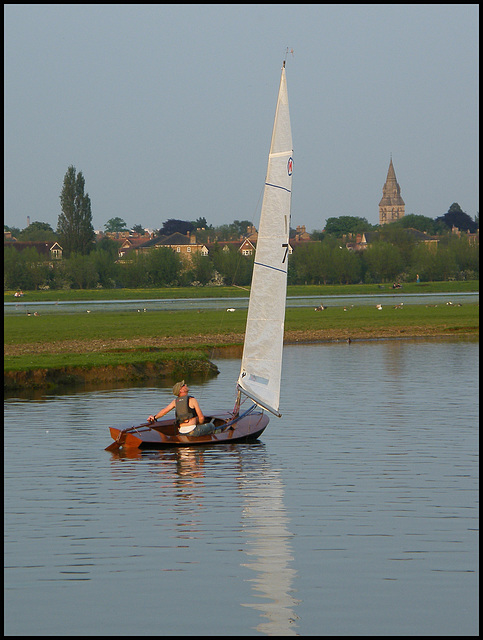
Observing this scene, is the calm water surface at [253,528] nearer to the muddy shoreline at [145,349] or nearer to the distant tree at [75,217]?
the muddy shoreline at [145,349]

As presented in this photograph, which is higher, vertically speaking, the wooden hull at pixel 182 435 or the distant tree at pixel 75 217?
the distant tree at pixel 75 217

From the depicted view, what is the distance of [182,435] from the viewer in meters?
30.0

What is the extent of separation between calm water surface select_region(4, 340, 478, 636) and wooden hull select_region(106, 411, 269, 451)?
17.7 inches

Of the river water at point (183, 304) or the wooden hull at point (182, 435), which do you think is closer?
the wooden hull at point (182, 435)

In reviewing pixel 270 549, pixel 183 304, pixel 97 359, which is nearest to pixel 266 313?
pixel 270 549

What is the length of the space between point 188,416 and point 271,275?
5.02 m

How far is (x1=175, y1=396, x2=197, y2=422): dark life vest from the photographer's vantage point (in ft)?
97.7

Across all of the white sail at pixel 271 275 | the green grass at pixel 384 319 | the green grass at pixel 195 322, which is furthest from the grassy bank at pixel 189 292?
the white sail at pixel 271 275

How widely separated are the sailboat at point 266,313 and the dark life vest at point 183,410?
514 mm

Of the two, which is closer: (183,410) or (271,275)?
(183,410)

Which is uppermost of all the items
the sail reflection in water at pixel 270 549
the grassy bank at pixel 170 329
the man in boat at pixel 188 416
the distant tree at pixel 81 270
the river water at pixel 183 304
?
the distant tree at pixel 81 270

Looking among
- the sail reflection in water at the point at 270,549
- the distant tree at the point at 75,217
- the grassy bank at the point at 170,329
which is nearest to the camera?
the sail reflection in water at the point at 270,549

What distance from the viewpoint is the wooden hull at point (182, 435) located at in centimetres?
2994

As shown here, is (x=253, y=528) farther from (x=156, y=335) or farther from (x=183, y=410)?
(x=156, y=335)
